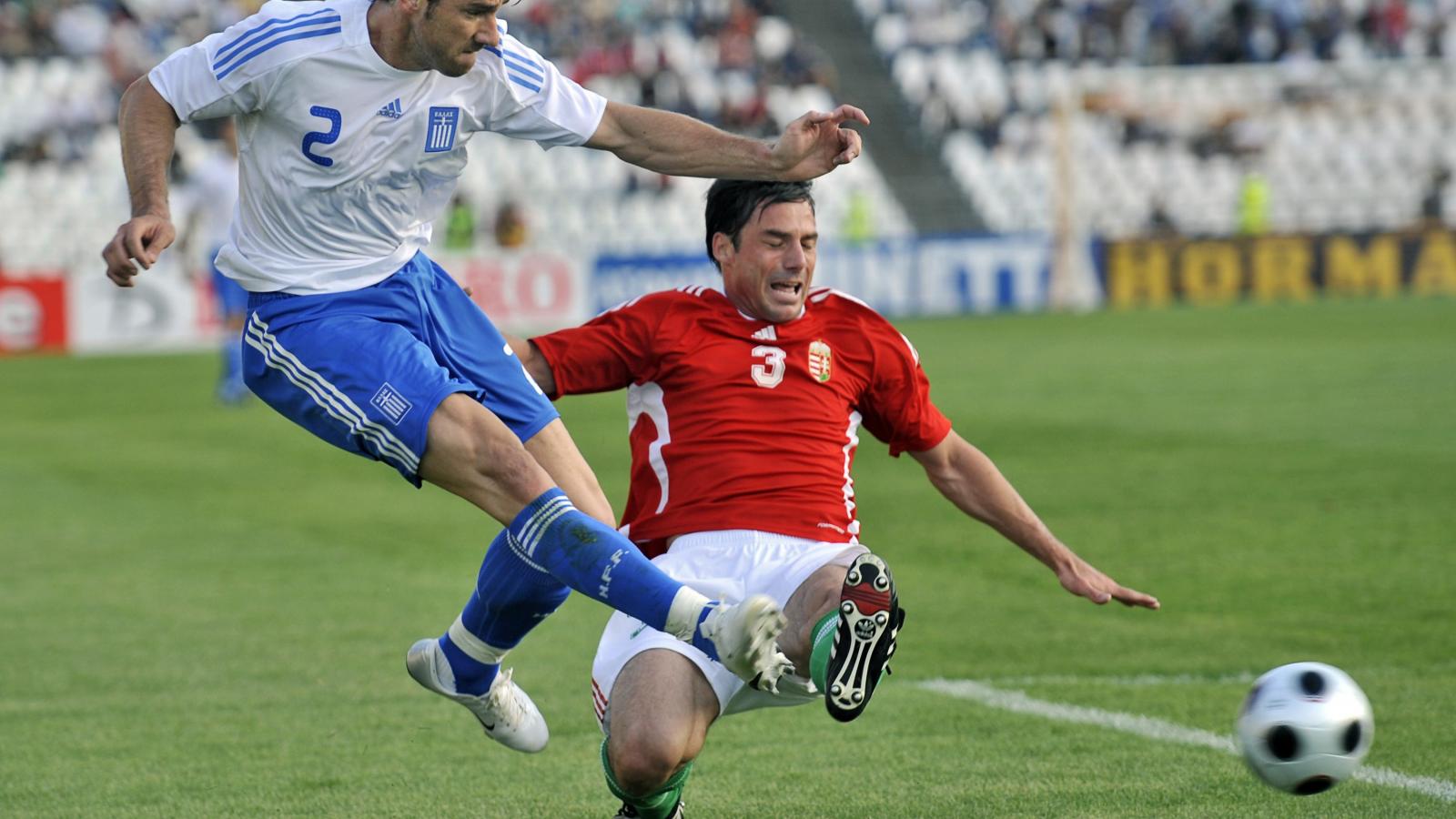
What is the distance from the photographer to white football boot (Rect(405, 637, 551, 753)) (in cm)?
557

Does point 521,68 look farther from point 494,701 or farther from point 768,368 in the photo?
point 494,701

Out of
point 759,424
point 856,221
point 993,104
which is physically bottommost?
point 856,221

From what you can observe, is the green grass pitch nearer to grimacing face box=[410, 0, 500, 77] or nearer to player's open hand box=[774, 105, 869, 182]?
player's open hand box=[774, 105, 869, 182]

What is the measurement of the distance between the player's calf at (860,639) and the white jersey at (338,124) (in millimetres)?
1670

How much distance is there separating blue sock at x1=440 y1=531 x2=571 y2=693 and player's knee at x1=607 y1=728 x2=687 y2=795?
773 millimetres

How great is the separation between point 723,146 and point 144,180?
1.57 meters

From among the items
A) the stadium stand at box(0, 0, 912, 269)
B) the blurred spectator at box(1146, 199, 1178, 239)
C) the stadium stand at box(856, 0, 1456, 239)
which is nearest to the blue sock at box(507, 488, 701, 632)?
the stadium stand at box(0, 0, 912, 269)

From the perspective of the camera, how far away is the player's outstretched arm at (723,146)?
521cm

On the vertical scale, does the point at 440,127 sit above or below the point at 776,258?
above

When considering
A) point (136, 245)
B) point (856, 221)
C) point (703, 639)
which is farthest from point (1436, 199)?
point (136, 245)

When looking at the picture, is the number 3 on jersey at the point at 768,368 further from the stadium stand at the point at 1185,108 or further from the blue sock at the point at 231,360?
the stadium stand at the point at 1185,108

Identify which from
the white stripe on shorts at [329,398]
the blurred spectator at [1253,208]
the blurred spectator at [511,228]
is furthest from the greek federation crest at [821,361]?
the blurred spectator at [1253,208]

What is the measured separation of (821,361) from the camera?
5453 millimetres

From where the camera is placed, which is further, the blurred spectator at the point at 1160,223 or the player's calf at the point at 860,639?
the blurred spectator at the point at 1160,223
